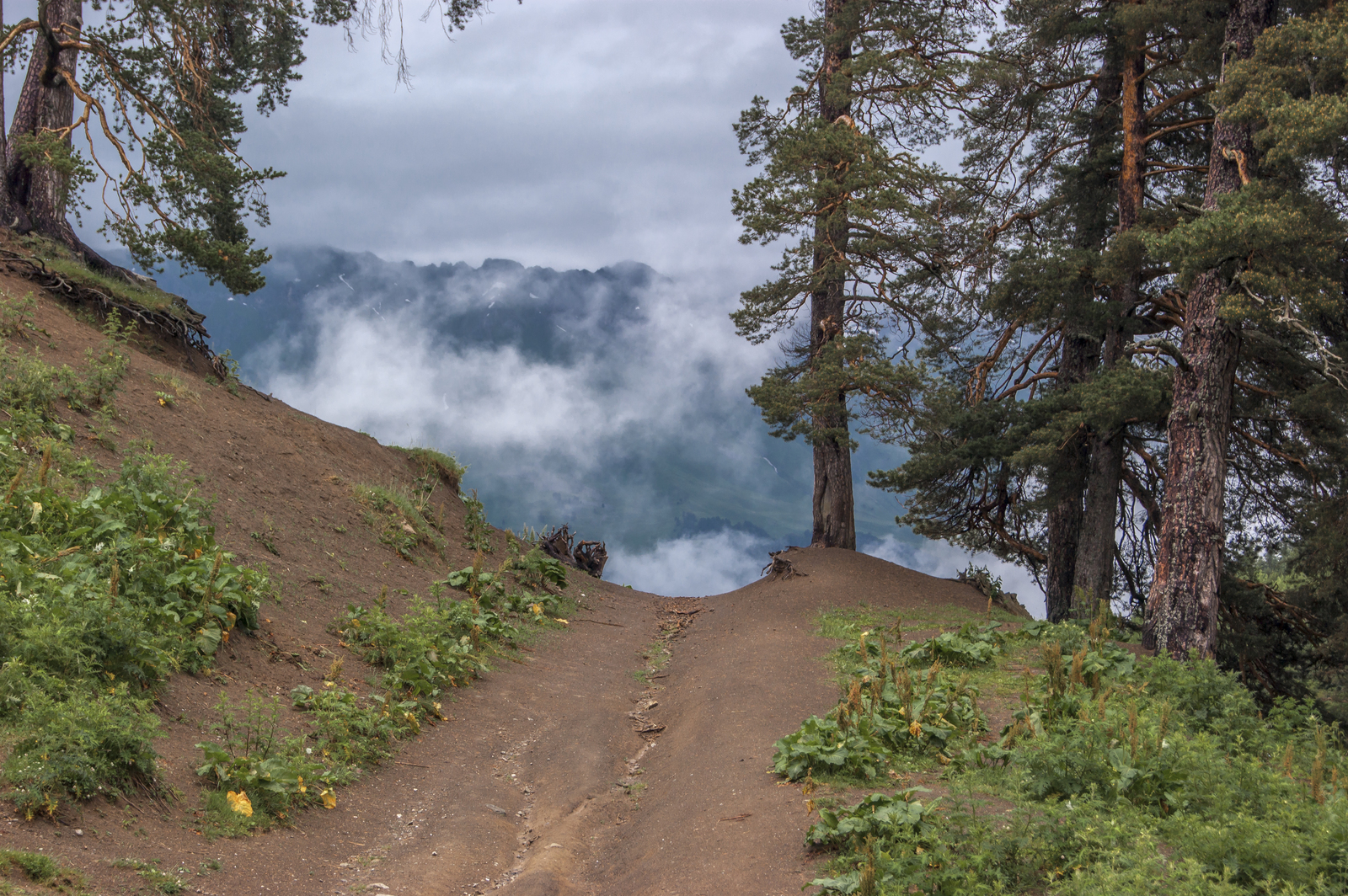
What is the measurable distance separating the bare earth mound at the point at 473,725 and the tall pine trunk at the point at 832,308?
9.17 ft

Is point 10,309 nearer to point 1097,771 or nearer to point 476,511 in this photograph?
point 476,511

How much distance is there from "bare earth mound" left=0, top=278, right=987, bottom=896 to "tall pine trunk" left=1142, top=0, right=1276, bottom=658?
3.93 m

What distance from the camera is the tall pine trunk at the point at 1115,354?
14891 mm

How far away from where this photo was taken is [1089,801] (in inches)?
198

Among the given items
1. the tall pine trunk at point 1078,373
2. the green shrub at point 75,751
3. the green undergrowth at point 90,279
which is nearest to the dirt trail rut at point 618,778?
the green shrub at point 75,751

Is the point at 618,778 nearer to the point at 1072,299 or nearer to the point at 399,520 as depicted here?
the point at 399,520

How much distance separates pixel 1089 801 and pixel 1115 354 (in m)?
12.0

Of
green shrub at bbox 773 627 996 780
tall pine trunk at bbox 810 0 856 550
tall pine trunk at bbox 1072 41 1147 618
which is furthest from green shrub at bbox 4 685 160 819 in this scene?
tall pine trunk at bbox 1072 41 1147 618

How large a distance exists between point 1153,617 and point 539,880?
930 cm

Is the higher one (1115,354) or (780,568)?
(1115,354)

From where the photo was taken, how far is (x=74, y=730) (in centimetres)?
495

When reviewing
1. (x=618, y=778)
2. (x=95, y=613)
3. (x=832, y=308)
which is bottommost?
(x=618, y=778)

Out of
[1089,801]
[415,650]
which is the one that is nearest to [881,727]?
[1089,801]

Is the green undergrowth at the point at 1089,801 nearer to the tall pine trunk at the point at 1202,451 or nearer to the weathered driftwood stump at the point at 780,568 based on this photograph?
the tall pine trunk at the point at 1202,451
